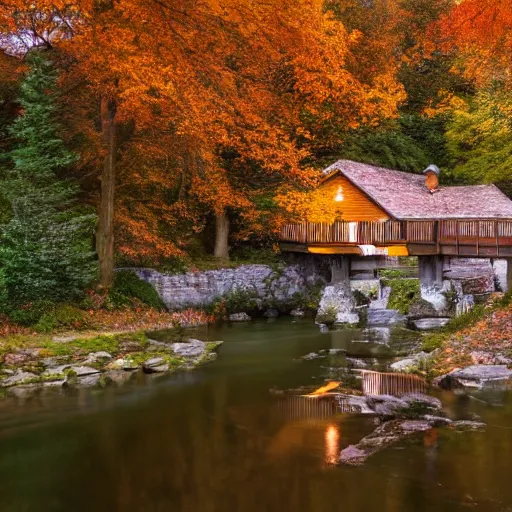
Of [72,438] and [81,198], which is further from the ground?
[81,198]

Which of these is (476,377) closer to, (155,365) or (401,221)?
(155,365)

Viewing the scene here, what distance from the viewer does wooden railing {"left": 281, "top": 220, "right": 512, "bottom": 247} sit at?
22969 mm

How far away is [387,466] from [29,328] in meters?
10.6

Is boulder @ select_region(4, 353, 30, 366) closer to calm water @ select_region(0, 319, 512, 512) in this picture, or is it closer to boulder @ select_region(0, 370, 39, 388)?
boulder @ select_region(0, 370, 39, 388)

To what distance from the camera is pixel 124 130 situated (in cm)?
1895

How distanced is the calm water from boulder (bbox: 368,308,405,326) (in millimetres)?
10971

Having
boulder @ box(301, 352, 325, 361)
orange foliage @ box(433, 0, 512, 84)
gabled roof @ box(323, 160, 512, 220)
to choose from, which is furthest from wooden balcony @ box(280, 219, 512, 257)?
orange foliage @ box(433, 0, 512, 84)

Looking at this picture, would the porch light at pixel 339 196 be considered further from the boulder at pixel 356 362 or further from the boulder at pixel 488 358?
the boulder at pixel 488 358

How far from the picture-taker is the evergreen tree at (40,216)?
15.4m

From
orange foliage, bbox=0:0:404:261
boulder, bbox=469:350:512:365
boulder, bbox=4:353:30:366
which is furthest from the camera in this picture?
orange foliage, bbox=0:0:404:261

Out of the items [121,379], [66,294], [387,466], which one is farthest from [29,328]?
[387,466]

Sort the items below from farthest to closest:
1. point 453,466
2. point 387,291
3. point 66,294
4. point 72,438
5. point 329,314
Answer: point 387,291 → point 329,314 → point 66,294 → point 72,438 → point 453,466

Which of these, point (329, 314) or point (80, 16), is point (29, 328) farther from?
point (329, 314)

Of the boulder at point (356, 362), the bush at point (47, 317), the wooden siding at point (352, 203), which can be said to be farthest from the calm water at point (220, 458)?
the wooden siding at point (352, 203)
